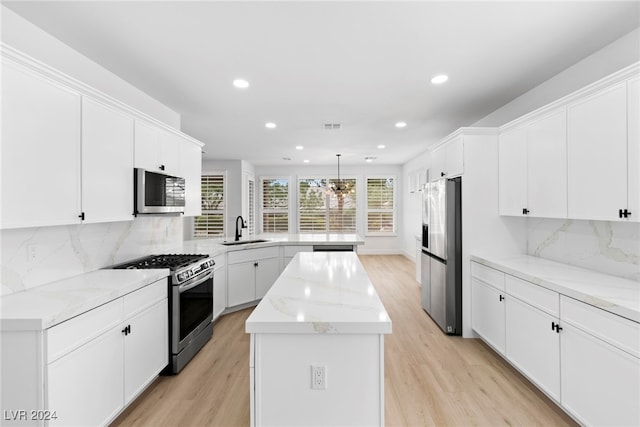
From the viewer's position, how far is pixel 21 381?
4.73 ft

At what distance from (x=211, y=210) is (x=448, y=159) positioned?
6239mm

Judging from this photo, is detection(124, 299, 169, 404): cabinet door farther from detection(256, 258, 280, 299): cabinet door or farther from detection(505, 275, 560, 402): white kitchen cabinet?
detection(505, 275, 560, 402): white kitchen cabinet

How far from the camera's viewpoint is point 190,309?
2.75 metres

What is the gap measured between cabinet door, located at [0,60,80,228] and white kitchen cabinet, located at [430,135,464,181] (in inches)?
134

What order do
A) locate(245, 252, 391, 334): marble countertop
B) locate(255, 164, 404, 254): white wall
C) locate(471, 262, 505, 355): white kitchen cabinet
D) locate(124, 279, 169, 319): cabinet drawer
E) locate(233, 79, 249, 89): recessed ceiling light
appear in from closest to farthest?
locate(245, 252, 391, 334): marble countertop, locate(124, 279, 169, 319): cabinet drawer, locate(471, 262, 505, 355): white kitchen cabinet, locate(233, 79, 249, 89): recessed ceiling light, locate(255, 164, 404, 254): white wall

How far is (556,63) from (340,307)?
2.88 m

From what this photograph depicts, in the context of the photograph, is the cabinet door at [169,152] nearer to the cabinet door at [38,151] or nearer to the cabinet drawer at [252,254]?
the cabinet door at [38,151]

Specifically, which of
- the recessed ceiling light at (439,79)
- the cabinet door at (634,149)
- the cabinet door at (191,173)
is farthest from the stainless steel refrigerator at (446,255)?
the cabinet door at (191,173)

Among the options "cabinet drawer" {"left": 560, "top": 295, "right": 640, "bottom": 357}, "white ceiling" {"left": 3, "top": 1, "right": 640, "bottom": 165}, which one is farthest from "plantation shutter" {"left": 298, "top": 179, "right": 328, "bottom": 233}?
"cabinet drawer" {"left": 560, "top": 295, "right": 640, "bottom": 357}

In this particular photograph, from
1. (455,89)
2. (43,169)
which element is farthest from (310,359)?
(455,89)

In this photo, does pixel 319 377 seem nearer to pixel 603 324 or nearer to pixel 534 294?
pixel 603 324

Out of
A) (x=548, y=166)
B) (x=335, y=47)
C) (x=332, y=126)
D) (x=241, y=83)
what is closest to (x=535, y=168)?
(x=548, y=166)

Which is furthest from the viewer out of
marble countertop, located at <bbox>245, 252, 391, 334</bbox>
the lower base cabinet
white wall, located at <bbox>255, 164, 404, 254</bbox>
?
white wall, located at <bbox>255, 164, 404, 254</bbox>

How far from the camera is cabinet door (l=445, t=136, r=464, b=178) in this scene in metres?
3.24
